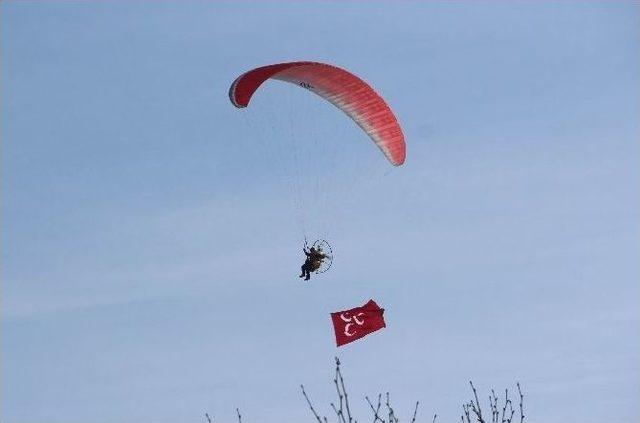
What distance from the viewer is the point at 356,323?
130ft

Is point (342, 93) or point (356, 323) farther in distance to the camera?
point (342, 93)

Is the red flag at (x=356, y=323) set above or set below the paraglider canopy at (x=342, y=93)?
below

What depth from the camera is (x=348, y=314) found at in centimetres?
4025

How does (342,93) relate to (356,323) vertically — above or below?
above

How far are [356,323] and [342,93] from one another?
866 cm

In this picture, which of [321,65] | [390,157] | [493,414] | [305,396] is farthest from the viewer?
[390,157]

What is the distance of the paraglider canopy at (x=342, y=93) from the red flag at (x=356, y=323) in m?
7.16

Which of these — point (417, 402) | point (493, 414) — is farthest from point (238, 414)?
point (493, 414)

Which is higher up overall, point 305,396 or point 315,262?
point 315,262

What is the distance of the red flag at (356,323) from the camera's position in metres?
39.4

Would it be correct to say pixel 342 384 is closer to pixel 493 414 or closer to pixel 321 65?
pixel 493 414

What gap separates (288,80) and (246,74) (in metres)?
1.92

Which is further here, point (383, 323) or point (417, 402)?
point (383, 323)

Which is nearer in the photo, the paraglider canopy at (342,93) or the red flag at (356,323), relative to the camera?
the red flag at (356,323)
